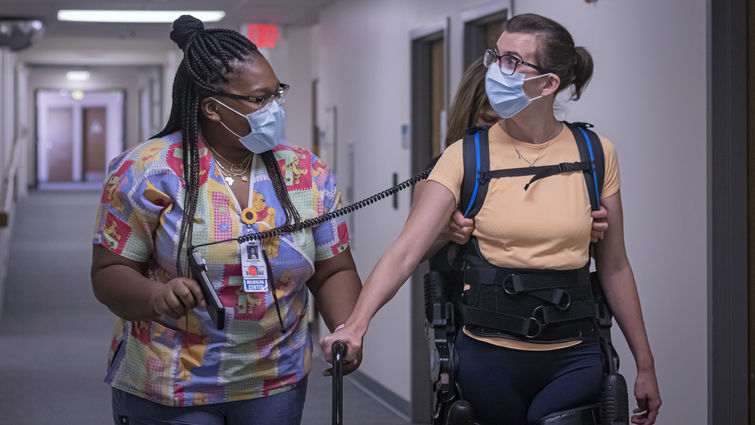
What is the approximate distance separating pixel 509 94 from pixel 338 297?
56 cm

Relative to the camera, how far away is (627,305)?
2.26 meters

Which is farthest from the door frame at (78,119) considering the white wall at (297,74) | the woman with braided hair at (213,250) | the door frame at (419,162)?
the woman with braided hair at (213,250)

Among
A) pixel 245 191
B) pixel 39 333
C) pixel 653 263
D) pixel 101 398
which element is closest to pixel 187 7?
pixel 39 333

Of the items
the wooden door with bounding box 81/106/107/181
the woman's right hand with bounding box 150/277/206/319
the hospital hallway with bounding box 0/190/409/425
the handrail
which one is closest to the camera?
the woman's right hand with bounding box 150/277/206/319

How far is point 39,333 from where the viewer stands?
838cm

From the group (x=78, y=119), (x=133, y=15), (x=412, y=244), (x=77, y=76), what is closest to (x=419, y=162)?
(x=412, y=244)

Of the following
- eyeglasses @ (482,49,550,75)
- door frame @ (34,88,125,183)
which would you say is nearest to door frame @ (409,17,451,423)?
eyeglasses @ (482,49,550,75)

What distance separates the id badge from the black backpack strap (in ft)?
1.43

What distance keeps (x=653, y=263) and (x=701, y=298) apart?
10.6 inches

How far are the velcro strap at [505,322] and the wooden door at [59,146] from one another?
3003 cm

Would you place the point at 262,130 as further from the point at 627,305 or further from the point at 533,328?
the point at 627,305

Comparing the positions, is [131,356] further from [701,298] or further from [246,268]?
[701,298]

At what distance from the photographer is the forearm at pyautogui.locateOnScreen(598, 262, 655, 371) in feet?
7.41
